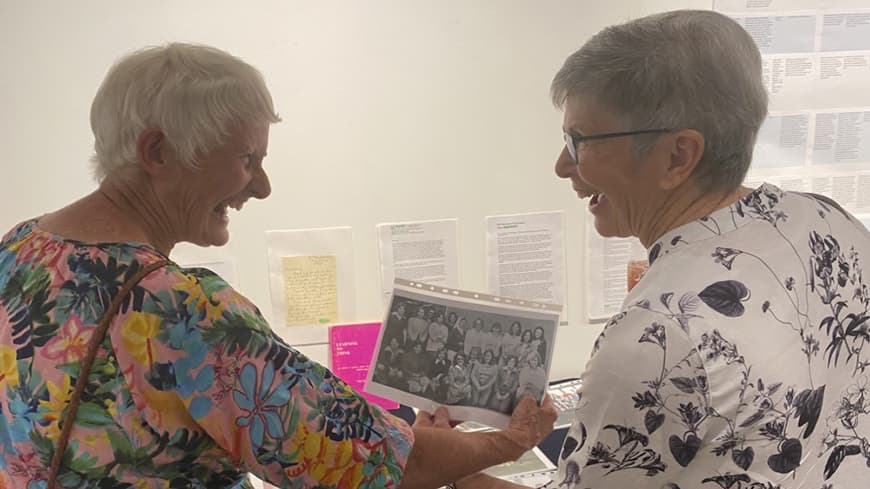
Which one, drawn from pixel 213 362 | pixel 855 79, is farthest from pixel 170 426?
pixel 855 79

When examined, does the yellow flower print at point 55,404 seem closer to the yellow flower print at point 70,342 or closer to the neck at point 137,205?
the yellow flower print at point 70,342

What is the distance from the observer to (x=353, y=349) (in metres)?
1.99

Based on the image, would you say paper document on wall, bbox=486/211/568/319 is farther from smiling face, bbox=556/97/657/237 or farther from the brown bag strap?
the brown bag strap

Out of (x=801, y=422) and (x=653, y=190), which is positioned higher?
(x=653, y=190)

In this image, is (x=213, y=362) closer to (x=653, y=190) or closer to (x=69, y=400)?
(x=69, y=400)

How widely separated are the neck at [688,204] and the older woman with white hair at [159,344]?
0.48 m

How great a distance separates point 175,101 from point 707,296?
0.73 m

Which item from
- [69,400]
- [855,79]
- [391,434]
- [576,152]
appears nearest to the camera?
[69,400]

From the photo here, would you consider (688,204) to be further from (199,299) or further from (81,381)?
(81,381)

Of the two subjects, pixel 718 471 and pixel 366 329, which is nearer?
pixel 718 471

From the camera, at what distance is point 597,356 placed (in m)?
0.91

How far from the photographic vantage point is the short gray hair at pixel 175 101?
93cm

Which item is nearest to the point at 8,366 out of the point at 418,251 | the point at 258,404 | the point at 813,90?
the point at 258,404

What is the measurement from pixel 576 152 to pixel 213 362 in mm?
614
